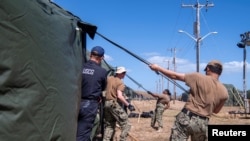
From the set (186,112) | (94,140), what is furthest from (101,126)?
(186,112)

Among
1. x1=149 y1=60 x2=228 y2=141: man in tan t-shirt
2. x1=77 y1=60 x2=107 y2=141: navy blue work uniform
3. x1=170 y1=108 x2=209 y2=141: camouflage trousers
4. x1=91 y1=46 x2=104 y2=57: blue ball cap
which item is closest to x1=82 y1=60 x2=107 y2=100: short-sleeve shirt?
x1=77 y1=60 x2=107 y2=141: navy blue work uniform

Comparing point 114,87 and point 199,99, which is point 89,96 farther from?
point 114,87

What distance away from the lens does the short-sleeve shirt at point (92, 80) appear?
5.43m

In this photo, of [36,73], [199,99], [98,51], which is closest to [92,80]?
[98,51]

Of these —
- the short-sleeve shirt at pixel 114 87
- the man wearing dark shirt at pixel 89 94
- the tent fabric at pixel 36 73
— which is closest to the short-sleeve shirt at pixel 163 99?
the short-sleeve shirt at pixel 114 87

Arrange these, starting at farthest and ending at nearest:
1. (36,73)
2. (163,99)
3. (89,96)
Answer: (163,99) → (89,96) → (36,73)

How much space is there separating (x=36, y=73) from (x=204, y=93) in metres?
2.53

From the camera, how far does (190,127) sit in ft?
17.6

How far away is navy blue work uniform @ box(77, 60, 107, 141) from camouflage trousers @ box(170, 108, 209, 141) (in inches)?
46.9

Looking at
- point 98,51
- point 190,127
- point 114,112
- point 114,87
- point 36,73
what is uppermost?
point 98,51

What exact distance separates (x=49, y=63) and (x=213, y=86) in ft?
8.04

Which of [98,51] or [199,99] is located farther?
[98,51]

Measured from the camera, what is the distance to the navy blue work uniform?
529cm

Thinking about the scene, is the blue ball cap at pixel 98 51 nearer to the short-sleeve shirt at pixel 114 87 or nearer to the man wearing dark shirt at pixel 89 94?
the man wearing dark shirt at pixel 89 94
